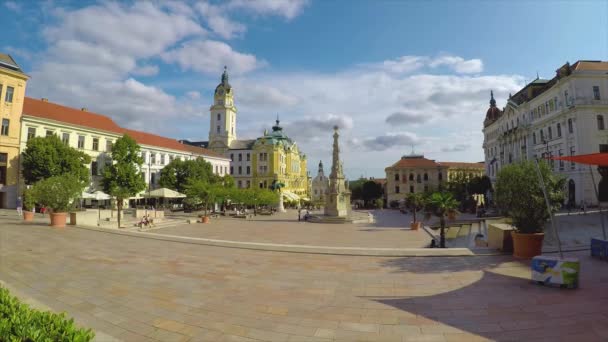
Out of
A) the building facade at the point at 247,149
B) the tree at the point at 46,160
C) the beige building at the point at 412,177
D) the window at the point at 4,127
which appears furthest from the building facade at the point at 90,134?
the beige building at the point at 412,177

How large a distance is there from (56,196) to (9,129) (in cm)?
2396

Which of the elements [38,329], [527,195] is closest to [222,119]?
[527,195]

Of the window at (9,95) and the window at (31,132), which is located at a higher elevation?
the window at (9,95)

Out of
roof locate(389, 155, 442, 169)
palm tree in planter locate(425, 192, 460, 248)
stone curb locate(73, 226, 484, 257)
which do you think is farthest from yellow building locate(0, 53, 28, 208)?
roof locate(389, 155, 442, 169)

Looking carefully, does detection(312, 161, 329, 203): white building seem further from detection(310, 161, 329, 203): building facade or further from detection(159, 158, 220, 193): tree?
detection(159, 158, 220, 193): tree

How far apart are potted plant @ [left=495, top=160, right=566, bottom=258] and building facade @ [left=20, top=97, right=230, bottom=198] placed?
4604 cm

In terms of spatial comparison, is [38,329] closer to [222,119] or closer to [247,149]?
[247,149]

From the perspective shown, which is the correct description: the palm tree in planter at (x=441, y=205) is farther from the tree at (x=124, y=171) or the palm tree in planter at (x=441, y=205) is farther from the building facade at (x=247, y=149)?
the building facade at (x=247, y=149)

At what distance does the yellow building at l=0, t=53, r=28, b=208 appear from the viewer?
34.1 metres

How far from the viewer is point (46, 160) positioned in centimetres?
3350

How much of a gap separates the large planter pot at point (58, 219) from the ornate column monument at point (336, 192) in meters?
24.7

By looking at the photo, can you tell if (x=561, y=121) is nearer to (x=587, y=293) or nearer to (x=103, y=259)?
(x=587, y=293)

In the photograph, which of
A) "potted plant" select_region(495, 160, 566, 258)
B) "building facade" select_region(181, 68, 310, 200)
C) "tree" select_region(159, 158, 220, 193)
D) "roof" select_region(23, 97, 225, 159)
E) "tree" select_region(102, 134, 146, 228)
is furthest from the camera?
"building facade" select_region(181, 68, 310, 200)

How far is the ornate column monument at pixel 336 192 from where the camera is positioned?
119 ft
